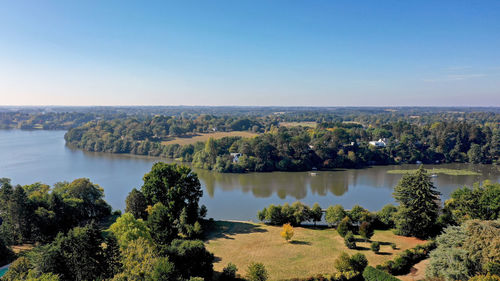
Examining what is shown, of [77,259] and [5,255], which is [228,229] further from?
[5,255]

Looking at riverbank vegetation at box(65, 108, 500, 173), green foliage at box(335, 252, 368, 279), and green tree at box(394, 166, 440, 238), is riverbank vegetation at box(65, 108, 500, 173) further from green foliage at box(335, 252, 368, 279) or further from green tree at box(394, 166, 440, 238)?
green foliage at box(335, 252, 368, 279)

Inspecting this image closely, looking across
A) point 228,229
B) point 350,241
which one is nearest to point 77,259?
point 228,229

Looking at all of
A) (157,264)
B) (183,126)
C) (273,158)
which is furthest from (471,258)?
(183,126)

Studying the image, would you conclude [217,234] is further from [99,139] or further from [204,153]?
[99,139]

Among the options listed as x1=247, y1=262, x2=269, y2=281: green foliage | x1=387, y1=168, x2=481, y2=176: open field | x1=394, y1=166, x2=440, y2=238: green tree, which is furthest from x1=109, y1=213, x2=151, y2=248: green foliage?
x1=387, y1=168, x2=481, y2=176: open field

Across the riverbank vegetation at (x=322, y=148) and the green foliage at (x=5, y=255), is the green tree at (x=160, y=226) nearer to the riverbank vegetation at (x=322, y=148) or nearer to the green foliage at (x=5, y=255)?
the green foliage at (x=5, y=255)
